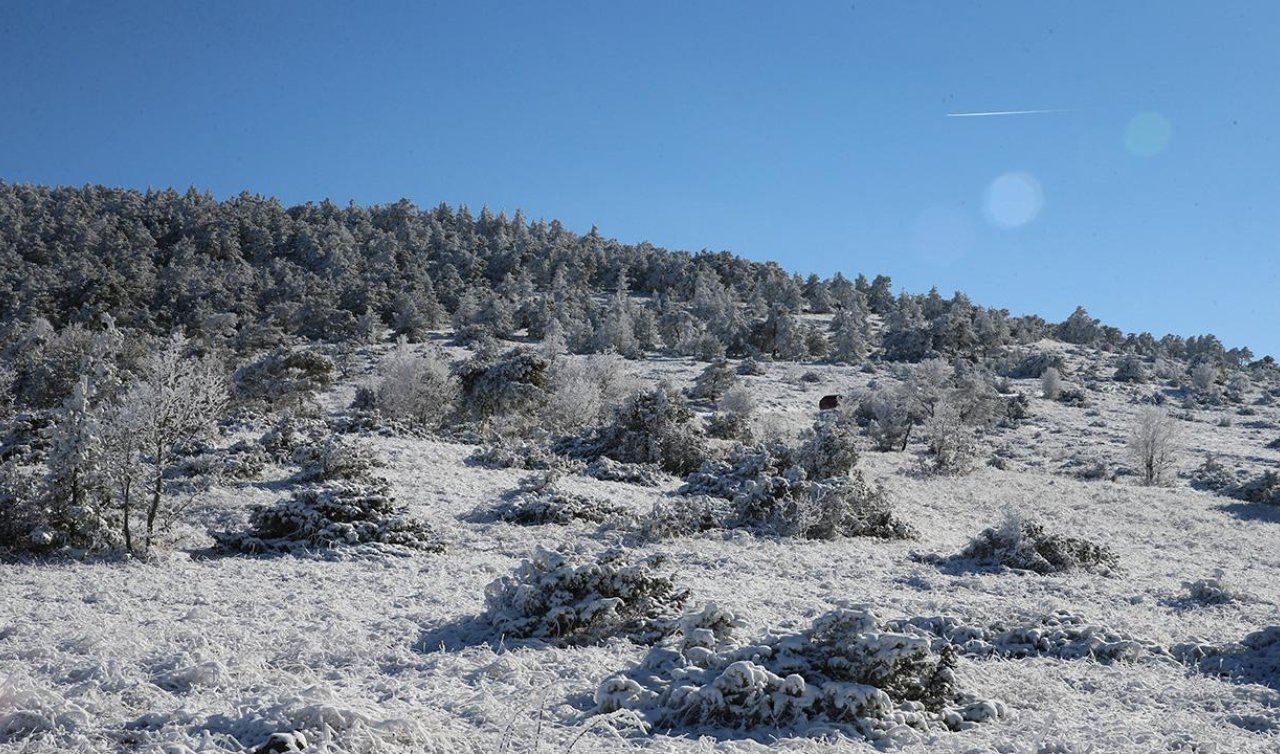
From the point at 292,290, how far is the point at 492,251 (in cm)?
3126

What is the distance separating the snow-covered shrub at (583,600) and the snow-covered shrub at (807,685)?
1.70 m

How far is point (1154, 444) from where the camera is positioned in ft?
111

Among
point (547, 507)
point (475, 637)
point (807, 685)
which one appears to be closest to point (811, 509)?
point (547, 507)

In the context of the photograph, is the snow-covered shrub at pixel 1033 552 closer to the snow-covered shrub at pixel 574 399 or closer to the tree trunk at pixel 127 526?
the tree trunk at pixel 127 526

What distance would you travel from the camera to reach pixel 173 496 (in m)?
17.1

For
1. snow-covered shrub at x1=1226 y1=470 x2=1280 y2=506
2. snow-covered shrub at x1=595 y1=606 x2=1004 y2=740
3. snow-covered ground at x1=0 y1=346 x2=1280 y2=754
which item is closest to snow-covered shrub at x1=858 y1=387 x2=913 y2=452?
snow-covered shrub at x1=1226 y1=470 x2=1280 y2=506

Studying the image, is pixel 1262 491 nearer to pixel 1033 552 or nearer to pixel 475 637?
pixel 1033 552

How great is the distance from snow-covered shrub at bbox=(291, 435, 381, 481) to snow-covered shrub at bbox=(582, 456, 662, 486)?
23.2 feet

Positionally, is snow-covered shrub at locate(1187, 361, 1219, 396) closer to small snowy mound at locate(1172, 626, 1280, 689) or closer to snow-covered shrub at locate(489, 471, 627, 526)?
snow-covered shrub at locate(489, 471, 627, 526)

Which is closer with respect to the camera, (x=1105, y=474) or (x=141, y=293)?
(x=1105, y=474)

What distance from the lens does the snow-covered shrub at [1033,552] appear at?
15203mm

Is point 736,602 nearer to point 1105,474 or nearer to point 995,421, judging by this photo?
point 1105,474

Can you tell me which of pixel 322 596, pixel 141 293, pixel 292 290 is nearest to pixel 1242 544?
pixel 322 596

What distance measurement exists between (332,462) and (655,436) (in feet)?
38.4
